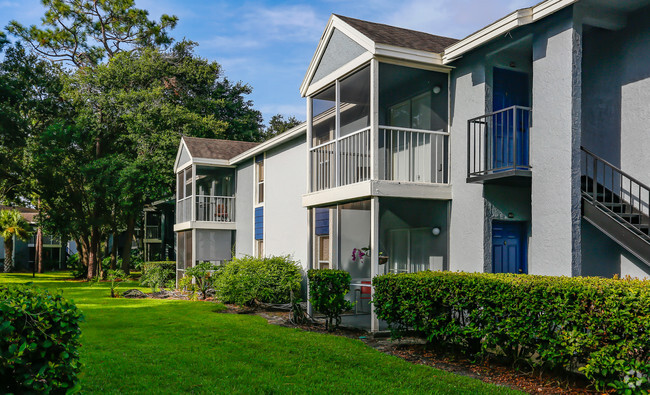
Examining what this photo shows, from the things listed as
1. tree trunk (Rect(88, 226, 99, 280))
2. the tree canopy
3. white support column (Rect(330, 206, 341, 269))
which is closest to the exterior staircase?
white support column (Rect(330, 206, 341, 269))

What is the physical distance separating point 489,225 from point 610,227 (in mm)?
2492

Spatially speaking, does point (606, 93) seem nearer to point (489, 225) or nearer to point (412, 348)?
point (489, 225)

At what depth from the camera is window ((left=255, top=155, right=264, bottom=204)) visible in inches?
794

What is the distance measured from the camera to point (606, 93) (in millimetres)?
9320

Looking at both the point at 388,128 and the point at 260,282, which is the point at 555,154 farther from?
the point at 260,282

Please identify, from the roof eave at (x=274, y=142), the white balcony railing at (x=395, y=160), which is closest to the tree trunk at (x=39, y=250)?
the roof eave at (x=274, y=142)

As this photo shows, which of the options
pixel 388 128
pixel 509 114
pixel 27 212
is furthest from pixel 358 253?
pixel 27 212

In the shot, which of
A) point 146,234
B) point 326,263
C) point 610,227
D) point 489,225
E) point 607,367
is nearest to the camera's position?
point 607,367

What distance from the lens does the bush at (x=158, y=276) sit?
23.3 meters

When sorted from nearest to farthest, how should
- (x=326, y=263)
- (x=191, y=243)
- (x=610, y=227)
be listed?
(x=610, y=227)
(x=326, y=263)
(x=191, y=243)

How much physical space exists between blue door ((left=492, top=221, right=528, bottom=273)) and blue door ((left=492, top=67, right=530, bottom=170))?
1236 millimetres

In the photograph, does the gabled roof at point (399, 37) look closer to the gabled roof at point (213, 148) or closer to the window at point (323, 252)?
the window at point (323, 252)

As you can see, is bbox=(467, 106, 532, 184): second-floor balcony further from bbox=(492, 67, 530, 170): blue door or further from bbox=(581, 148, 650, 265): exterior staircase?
→ bbox=(581, 148, 650, 265): exterior staircase

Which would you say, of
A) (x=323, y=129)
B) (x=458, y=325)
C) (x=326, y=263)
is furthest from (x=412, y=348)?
(x=323, y=129)
